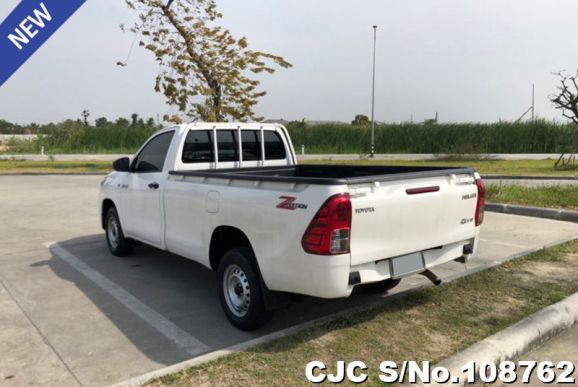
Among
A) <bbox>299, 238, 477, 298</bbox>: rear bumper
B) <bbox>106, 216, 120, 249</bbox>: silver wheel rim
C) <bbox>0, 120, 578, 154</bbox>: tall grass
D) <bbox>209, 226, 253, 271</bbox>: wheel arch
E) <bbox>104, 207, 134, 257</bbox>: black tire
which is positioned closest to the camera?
<bbox>299, 238, 477, 298</bbox>: rear bumper

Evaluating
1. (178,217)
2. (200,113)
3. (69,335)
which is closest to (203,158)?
(178,217)

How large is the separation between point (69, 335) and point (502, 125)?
112 feet

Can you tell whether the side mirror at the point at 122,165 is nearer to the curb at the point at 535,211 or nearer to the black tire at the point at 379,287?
the black tire at the point at 379,287

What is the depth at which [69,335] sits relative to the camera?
13.8ft

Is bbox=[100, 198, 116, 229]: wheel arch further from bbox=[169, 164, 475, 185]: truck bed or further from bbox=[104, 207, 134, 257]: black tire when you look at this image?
bbox=[169, 164, 475, 185]: truck bed

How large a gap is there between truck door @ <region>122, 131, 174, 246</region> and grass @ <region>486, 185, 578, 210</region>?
8.13 meters

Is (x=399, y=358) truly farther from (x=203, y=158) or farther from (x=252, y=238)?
(x=203, y=158)

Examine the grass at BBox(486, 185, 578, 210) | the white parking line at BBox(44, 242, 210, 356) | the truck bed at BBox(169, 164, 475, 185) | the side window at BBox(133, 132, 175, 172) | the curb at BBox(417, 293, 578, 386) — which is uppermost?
the side window at BBox(133, 132, 175, 172)

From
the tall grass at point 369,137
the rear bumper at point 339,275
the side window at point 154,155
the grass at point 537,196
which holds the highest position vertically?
the tall grass at point 369,137

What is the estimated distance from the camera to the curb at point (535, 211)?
9.59 m

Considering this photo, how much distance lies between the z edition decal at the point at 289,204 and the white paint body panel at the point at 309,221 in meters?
0.03

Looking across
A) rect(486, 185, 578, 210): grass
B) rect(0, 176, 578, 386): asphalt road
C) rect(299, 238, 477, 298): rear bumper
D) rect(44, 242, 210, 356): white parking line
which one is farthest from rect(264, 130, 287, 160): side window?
rect(486, 185, 578, 210): grass

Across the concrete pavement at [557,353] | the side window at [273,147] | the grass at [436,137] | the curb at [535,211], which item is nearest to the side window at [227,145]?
Answer: the side window at [273,147]

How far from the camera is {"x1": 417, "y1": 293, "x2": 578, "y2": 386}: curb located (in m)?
3.53
